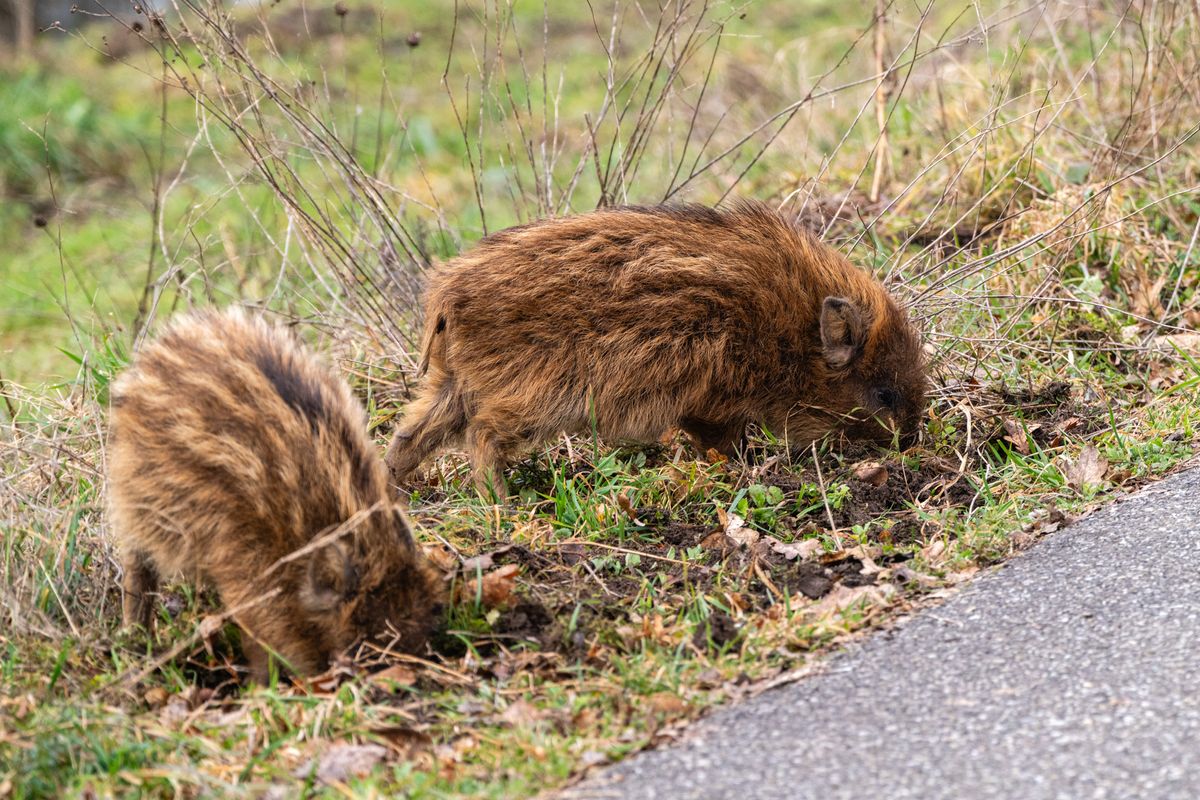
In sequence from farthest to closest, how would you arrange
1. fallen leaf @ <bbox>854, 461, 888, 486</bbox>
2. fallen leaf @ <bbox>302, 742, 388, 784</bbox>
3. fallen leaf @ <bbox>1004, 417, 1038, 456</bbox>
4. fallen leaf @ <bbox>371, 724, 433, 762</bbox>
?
fallen leaf @ <bbox>1004, 417, 1038, 456</bbox> → fallen leaf @ <bbox>854, 461, 888, 486</bbox> → fallen leaf @ <bbox>371, 724, 433, 762</bbox> → fallen leaf @ <bbox>302, 742, 388, 784</bbox>

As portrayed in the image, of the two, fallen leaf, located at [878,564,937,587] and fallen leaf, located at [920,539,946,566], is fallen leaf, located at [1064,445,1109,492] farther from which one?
fallen leaf, located at [878,564,937,587]

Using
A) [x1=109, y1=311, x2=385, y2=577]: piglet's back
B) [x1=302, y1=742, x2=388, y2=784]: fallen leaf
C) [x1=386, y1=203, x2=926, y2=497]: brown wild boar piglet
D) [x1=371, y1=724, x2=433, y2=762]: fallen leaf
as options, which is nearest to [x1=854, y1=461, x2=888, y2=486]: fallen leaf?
[x1=386, y1=203, x2=926, y2=497]: brown wild boar piglet

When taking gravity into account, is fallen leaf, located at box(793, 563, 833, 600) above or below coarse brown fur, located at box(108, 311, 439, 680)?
below

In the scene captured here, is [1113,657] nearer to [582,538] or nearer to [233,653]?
[582,538]

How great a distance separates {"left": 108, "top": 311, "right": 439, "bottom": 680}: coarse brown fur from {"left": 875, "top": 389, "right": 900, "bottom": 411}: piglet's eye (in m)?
2.35

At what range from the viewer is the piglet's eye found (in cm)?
591

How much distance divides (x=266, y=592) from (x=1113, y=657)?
2.48m

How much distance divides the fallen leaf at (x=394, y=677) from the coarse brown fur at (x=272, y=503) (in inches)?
3.7

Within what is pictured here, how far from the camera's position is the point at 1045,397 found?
6.11 m

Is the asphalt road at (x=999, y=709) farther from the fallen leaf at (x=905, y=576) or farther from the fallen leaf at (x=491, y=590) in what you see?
the fallen leaf at (x=491, y=590)

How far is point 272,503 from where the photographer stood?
4242 millimetres

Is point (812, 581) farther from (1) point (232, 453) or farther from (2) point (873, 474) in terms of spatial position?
(1) point (232, 453)

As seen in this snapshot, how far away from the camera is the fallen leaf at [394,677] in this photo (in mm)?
4059

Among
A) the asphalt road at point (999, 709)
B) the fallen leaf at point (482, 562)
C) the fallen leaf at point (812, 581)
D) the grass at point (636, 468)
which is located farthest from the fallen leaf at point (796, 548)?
the fallen leaf at point (482, 562)
